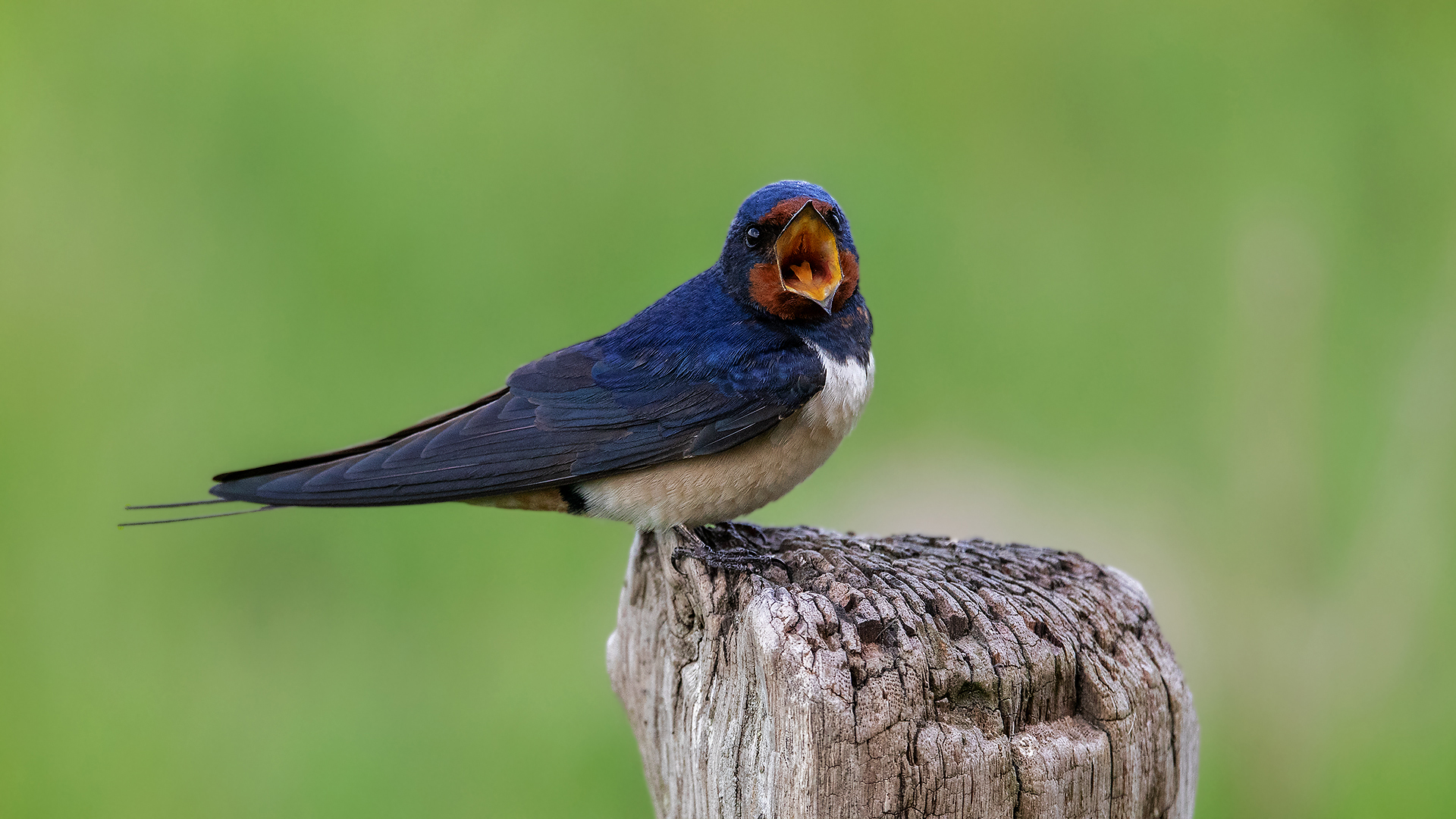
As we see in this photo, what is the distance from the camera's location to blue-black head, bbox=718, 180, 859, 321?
2.32 meters

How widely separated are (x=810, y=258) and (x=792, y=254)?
4cm

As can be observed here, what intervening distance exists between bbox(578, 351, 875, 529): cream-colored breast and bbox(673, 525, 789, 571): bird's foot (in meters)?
0.08

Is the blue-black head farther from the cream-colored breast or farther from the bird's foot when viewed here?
the bird's foot

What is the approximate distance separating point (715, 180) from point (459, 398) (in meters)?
1.21

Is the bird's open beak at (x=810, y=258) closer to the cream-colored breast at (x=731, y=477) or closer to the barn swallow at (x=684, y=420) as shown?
the barn swallow at (x=684, y=420)

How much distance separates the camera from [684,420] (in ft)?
7.73

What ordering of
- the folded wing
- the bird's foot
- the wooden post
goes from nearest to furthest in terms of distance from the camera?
the wooden post, the bird's foot, the folded wing

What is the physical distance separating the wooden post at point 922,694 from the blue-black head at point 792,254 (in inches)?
23.8

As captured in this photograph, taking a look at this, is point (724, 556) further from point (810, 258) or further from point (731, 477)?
point (810, 258)

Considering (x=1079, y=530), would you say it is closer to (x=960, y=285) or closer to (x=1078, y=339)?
(x=1078, y=339)

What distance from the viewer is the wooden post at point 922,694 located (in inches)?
61.9

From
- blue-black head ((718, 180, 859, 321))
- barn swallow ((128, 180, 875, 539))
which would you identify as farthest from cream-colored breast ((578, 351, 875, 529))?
blue-black head ((718, 180, 859, 321))

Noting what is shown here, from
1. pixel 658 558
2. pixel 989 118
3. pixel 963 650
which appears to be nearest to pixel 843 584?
pixel 963 650

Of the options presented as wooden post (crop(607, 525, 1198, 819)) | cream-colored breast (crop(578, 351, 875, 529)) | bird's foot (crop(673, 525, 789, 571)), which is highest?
cream-colored breast (crop(578, 351, 875, 529))
